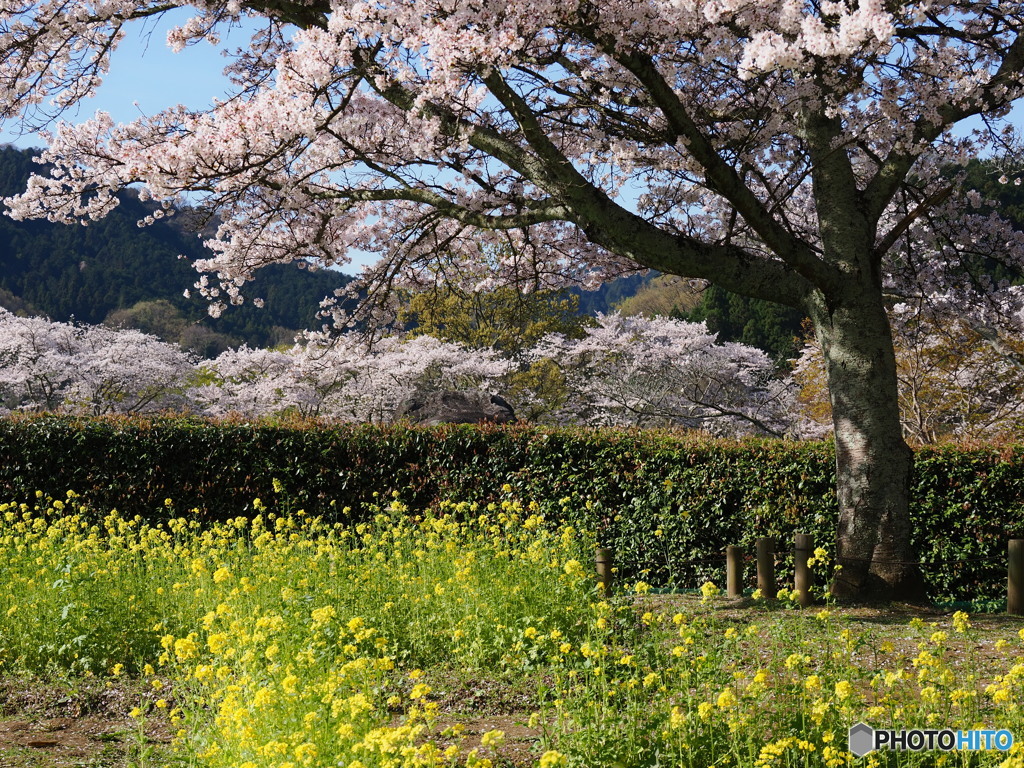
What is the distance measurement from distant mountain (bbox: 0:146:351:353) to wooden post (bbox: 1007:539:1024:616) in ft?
114

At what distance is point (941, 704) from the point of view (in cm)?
330

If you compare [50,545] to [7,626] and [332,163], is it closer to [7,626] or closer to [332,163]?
[7,626]

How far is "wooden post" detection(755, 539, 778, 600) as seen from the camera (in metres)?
6.75

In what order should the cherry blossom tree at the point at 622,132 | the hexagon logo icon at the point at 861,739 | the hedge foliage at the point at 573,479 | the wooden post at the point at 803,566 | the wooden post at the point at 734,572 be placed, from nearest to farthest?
the hexagon logo icon at the point at 861,739 < the cherry blossom tree at the point at 622,132 < the wooden post at the point at 803,566 < the wooden post at the point at 734,572 < the hedge foliage at the point at 573,479

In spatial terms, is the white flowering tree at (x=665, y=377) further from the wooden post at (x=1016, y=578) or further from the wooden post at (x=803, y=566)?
the wooden post at (x=1016, y=578)

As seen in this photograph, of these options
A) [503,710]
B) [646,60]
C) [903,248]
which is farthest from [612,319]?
[503,710]

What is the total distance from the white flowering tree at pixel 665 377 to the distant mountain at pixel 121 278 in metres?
22.3

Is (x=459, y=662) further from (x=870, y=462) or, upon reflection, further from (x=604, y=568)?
(x=870, y=462)

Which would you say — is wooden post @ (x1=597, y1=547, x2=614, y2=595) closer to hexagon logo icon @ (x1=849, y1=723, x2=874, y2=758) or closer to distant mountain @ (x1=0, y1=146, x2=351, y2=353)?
hexagon logo icon @ (x1=849, y1=723, x2=874, y2=758)

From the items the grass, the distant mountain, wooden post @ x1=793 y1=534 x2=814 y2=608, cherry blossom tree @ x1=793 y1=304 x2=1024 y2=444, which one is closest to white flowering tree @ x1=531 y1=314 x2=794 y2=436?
cherry blossom tree @ x1=793 y1=304 x2=1024 y2=444

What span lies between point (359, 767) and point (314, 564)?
289cm

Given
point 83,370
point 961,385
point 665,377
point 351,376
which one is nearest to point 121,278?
point 83,370

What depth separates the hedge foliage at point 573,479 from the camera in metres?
7.45

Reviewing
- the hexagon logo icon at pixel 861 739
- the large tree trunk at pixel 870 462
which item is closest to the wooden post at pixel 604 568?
the large tree trunk at pixel 870 462
